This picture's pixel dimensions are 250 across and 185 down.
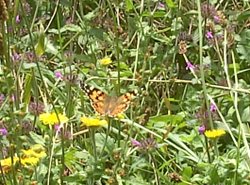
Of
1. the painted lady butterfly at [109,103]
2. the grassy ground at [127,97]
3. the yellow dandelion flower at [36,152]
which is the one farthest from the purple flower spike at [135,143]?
the yellow dandelion flower at [36,152]

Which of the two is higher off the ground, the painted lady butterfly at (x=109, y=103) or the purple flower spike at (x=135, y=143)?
the painted lady butterfly at (x=109, y=103)

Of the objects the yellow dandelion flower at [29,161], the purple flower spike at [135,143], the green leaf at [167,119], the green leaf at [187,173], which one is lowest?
the green leaf at [187,173]

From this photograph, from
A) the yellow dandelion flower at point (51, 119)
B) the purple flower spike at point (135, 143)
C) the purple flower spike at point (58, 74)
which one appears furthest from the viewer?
the purple flower spike at point (58, 74)

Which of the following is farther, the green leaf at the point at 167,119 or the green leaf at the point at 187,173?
the green leaf at the point at 167,119

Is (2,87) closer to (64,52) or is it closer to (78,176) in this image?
(64,52)

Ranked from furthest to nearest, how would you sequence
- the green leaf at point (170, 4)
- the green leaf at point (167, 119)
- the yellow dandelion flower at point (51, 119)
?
1. the green leaf at point (170, 4)
2. the green leaf at point (167, 119)
3. the yellow dandelion flower at point (51, 119)

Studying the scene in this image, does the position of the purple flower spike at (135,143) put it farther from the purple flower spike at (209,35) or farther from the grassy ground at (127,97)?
the purple flower spike at (209,35)

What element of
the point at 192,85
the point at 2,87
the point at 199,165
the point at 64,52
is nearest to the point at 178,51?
the point at 192,85

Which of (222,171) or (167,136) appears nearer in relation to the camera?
(222,171)
